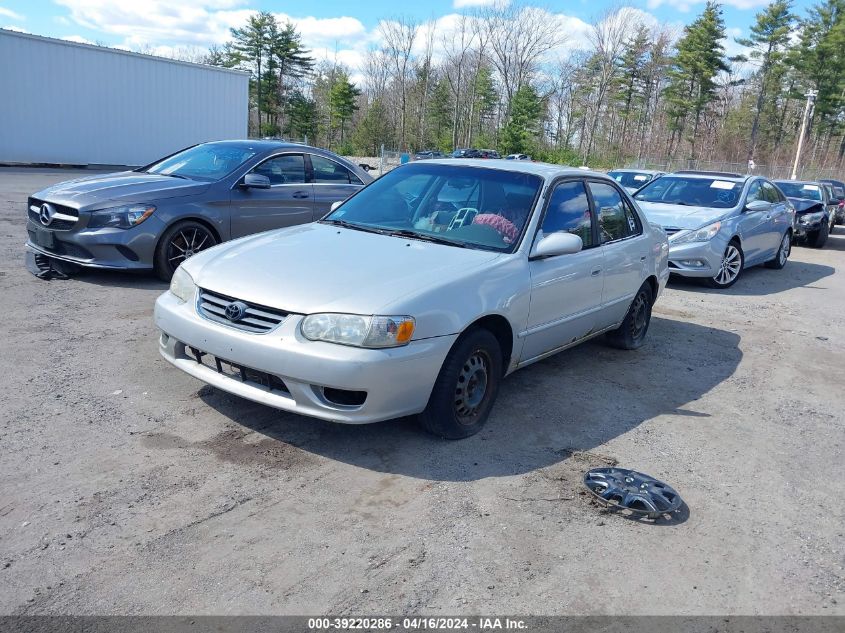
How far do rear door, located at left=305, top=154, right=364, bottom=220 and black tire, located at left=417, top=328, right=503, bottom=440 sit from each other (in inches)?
193

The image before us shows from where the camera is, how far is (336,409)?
12.4ft

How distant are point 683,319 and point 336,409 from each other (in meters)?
5.82

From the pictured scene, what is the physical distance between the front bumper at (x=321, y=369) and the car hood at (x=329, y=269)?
21 cm

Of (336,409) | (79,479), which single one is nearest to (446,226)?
(336,409)

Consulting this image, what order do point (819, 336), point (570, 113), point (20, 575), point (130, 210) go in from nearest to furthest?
point (20, 575)
point (130, 210)
point (819, 336)
point (570, 113)

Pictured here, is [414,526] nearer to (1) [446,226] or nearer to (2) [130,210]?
(1) [446,226]

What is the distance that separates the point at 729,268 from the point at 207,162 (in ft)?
25.0

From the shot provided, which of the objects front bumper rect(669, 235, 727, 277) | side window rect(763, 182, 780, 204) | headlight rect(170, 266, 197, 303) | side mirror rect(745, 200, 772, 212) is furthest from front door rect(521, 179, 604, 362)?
side window rect(763, 182, 780, 204)

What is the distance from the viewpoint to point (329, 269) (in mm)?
4164

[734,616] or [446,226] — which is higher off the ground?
[446,226]

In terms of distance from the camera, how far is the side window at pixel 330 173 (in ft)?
29.0

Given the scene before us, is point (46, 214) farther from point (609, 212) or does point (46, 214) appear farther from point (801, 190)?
point (801, 190)

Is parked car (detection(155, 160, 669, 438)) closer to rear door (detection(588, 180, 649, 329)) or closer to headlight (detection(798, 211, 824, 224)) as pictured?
rear door (detection(588, 180, 649, 329))

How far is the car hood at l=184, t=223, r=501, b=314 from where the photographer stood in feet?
12.6
